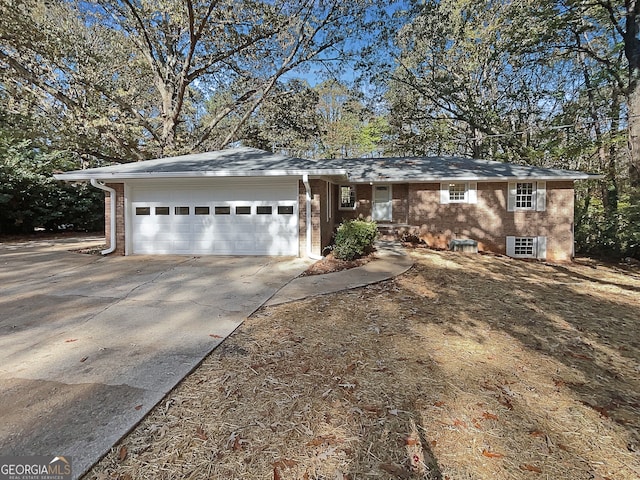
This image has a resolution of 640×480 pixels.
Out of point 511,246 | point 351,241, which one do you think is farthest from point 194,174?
point 511,246

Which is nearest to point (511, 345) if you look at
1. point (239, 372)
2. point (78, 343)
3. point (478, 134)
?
point (239, 372)

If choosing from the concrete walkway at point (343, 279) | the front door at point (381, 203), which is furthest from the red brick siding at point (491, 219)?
the concrete walkway at point (343, 279)

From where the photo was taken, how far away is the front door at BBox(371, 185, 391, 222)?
44.0 ft

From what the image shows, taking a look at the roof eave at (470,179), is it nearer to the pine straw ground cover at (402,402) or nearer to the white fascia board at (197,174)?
the white fascia board at (197,174)

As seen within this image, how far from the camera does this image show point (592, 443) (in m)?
2.29

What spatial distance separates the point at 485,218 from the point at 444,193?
1.69 m

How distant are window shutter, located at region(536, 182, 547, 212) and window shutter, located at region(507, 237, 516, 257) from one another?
52.0 inches

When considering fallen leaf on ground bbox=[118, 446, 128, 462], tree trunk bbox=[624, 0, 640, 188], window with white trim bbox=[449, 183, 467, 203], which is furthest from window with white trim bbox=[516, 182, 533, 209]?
fallen leaf on ground bbox=[118, 446, 128, 462]

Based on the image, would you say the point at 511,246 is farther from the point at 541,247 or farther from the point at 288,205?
the point at 288,205

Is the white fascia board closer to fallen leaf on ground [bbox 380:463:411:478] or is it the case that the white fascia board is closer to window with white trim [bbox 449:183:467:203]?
window with white trim [bbox 449:183:467:203]

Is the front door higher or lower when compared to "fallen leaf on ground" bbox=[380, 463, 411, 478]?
higher

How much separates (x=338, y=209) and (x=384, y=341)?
33.6 feet

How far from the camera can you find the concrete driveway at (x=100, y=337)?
2.35 meters

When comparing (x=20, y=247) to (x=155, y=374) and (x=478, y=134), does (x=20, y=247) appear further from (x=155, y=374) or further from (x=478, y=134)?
(x=478, y=134)
